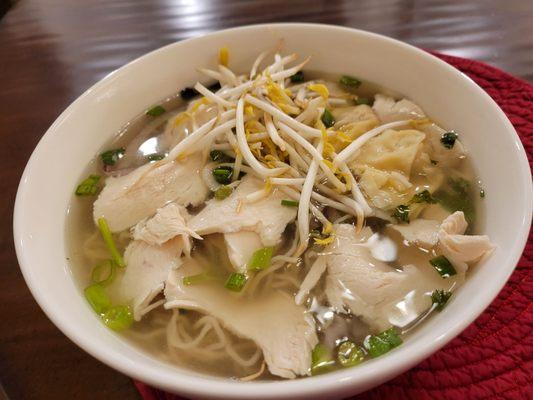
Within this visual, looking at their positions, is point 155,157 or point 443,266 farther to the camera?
point 155,157

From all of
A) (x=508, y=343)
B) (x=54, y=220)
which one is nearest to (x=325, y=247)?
(x=508, y=343)

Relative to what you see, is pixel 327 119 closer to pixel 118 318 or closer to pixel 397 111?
pixel 397 111

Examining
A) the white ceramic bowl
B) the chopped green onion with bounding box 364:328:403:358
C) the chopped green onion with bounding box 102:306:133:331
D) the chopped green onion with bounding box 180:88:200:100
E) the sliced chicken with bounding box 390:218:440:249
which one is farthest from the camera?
the chopped green onion with bounding box 180:88:200:100

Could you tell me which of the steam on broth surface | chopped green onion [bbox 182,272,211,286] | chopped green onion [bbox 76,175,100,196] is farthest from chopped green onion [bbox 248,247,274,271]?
chopped green onion [bbox 76,175,100,196]

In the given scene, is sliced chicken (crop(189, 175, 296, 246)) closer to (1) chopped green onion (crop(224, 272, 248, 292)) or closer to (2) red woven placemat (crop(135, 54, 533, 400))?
(1) chopped green onion (crop(224, 272, 248, 292))

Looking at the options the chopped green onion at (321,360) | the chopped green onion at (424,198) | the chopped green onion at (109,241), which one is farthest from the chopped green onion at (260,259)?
the chopped green onion at (424,198)

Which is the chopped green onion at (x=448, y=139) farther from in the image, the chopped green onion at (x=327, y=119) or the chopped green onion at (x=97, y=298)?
the chopped green onion at (x=97, y=298)

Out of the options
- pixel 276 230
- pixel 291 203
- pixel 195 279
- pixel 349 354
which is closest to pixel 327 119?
pixel 291 203
